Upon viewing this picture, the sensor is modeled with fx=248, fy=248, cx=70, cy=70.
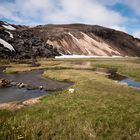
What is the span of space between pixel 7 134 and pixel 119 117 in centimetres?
1134

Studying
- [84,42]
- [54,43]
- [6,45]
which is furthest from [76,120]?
[84,42]

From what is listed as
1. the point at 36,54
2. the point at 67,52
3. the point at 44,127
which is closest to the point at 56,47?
the point at 67,52

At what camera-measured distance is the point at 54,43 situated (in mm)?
154375

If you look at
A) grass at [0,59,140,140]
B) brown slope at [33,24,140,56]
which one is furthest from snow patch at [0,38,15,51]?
grass at [0,59,140,140]

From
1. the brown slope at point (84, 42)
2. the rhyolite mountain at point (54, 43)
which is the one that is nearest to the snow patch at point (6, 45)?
the rhyolite mountain at point (54, 43)

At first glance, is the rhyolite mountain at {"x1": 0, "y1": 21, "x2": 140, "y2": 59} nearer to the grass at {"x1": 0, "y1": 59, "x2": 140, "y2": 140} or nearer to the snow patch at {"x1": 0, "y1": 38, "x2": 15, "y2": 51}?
the snow patch at {"x1": 0, "y1": 38, "x2": 15, "y2": 51}

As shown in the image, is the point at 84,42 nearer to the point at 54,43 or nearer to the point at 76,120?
the point at 54,43

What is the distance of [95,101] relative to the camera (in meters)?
25.9

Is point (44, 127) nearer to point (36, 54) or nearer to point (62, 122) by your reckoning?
point (62, 122)

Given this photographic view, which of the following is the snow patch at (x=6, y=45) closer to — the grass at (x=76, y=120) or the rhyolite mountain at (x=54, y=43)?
the rhyolite mountain at (x=54, y=43)

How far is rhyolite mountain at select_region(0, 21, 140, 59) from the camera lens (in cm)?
11813

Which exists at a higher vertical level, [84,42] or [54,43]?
[84,42]

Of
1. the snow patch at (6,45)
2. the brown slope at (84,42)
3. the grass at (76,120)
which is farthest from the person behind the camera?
the brown slope at (84,42)

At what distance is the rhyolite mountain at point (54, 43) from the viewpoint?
118131 mm
